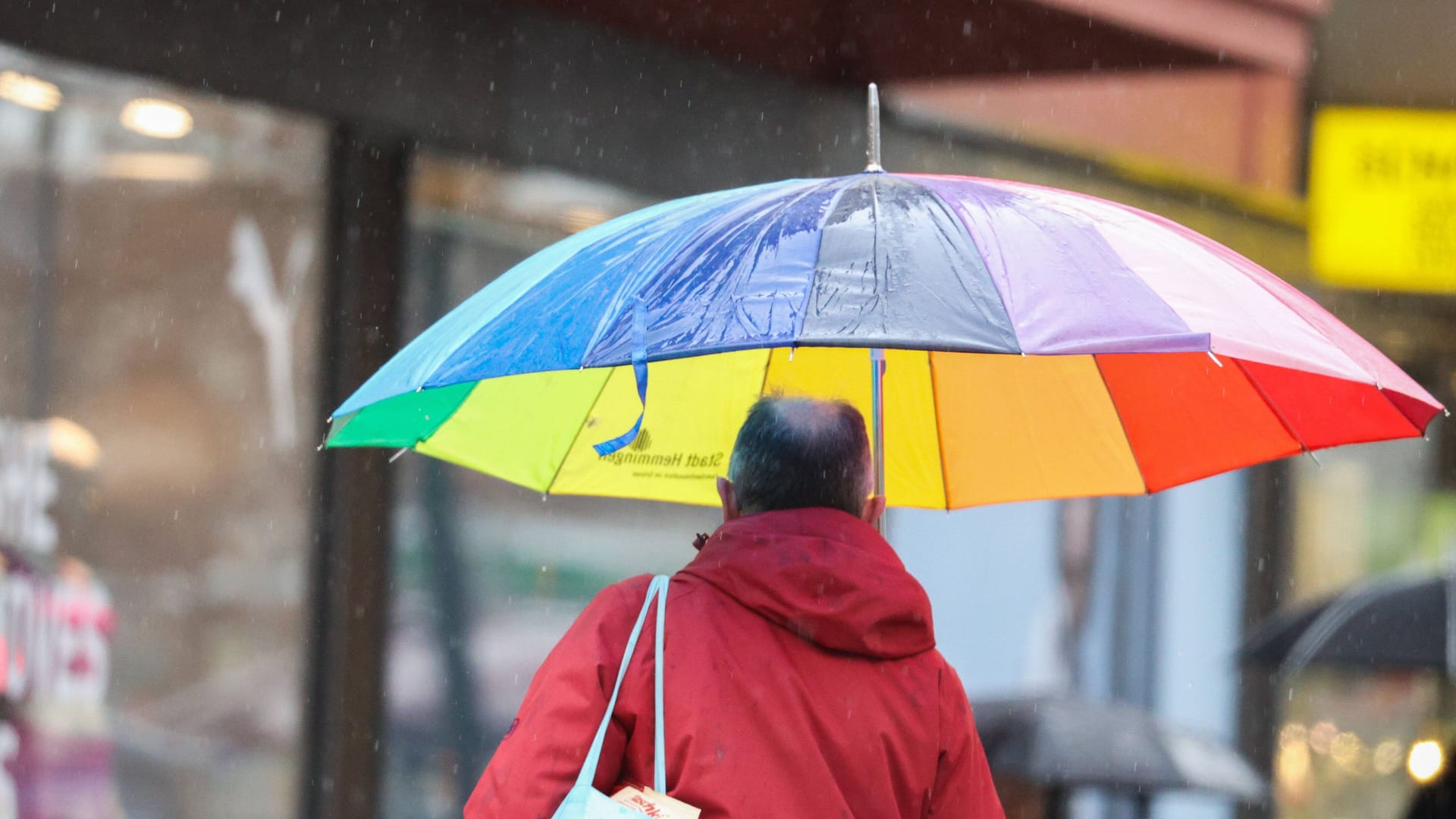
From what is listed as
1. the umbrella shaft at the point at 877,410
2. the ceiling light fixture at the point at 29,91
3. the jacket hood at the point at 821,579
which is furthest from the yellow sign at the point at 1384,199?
the jacket hood at the point at 821,579

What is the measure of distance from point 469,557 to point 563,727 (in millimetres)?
3983

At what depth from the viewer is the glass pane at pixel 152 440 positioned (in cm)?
536

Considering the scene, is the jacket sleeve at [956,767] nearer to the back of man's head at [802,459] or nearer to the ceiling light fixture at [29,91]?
the back of man's head at [802,459]

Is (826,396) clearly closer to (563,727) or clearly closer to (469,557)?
(563,727)

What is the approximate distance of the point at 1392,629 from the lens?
493 cm

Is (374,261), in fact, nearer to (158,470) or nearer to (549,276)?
(158,470)

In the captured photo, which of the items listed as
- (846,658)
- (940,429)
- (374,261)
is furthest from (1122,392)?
(374,261)

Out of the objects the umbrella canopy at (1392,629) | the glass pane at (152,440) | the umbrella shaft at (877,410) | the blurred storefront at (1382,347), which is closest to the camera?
the umbrella shaft at (877,410)

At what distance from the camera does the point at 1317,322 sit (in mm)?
2697

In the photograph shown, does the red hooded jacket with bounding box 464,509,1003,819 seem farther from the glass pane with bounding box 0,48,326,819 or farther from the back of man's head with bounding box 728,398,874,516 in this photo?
the glass pane with bounding box 0,48,326,819

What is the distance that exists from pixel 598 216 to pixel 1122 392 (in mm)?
3621

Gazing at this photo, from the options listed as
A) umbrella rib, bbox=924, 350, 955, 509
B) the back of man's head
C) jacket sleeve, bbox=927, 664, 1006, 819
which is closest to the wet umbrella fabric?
umbrella rib, bbox=924, 350, 955, 509

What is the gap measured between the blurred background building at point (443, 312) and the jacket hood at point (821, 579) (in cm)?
352

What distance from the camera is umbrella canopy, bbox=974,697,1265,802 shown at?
17.1ft
